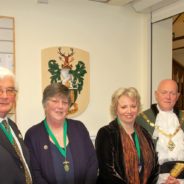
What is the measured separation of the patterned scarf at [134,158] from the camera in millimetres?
2082

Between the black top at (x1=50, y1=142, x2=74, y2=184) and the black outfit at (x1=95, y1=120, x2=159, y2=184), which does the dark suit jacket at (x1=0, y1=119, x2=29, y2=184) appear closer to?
the black top at (x1=50, y1=142, x2=74, y2=184)

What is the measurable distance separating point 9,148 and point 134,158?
95 centimetres

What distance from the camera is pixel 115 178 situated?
→ 206 centimetres

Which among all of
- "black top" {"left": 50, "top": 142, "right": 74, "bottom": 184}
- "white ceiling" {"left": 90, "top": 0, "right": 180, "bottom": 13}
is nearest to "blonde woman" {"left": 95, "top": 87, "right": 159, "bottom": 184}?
"black top" {"left": 50, "top": 142, "right": 74, "bottom": 184}

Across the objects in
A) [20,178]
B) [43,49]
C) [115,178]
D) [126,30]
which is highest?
[126,30]

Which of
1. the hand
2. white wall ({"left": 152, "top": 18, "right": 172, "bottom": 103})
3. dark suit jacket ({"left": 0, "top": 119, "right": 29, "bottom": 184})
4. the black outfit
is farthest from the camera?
white wall ({"left": 152, "top": 18, "right": 172, "bottom": 103})

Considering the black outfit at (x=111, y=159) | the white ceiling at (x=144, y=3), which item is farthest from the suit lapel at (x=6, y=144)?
the white ceiling at (x=144, y=3)

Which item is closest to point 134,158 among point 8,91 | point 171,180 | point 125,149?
point 125,149

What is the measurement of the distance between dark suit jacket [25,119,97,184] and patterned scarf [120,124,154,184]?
0.24 meters

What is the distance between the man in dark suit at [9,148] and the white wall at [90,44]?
1322mm

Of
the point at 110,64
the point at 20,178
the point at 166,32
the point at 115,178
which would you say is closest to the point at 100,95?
the point at 110,64

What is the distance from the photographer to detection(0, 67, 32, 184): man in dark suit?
149 cm

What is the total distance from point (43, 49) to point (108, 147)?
1.42m

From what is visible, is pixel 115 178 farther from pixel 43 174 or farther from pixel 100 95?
pixel 100 95
